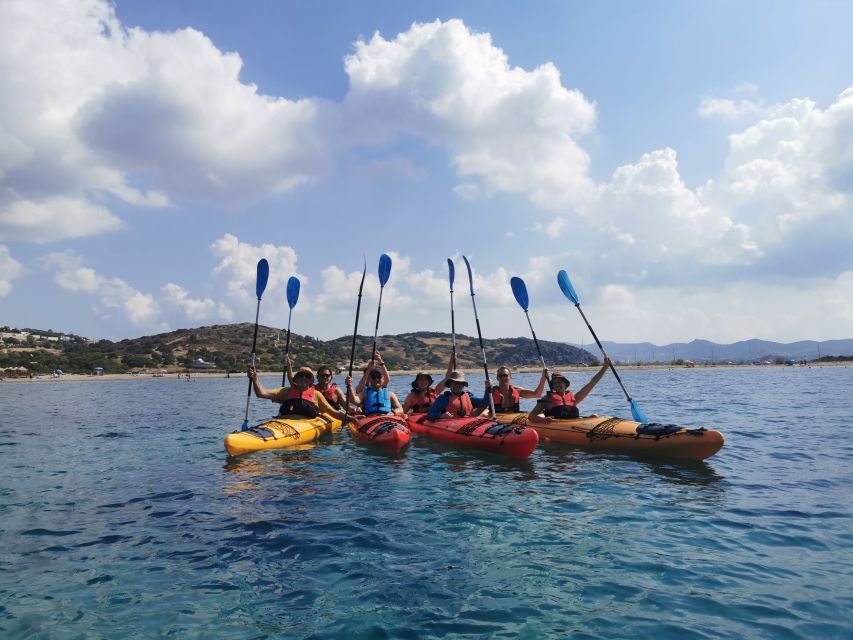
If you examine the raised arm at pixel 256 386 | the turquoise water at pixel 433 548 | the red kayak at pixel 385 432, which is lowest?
the turquoise water at pixel 433 548

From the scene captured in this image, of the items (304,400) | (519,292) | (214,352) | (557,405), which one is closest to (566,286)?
(519,292)

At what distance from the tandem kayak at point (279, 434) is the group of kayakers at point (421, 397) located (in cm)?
41

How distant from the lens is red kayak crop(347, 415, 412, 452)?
1183cm

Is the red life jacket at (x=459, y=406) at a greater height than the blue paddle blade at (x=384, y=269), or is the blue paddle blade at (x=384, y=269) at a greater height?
the blue paddle blade at (x=384, y=269)

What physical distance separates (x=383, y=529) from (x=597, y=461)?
5.91 meters

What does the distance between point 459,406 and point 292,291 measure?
7.96 meters

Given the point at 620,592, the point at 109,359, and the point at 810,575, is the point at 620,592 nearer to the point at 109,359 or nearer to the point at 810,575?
the point at 810,575

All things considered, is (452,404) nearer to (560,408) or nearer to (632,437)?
(560,408)

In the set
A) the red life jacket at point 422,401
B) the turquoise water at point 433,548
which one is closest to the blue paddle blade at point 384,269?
the red life jacket at point 422,401

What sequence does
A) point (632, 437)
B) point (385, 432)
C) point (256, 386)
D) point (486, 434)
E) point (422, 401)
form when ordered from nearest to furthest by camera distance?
point (632, 437), point (486, 434), point (385, 432), point (256, 386), point (422, 401)

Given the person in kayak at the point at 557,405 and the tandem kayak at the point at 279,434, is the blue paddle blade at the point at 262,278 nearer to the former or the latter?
the tandem kayak at the point at 279,434

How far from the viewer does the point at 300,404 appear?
14.0 metres

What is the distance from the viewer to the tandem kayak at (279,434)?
11549 millimetres

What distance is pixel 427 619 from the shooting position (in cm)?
436
